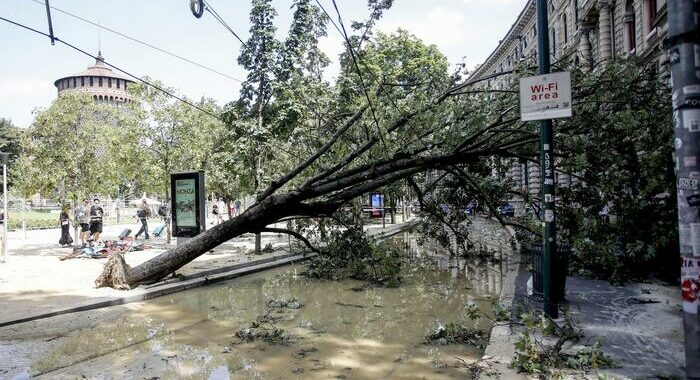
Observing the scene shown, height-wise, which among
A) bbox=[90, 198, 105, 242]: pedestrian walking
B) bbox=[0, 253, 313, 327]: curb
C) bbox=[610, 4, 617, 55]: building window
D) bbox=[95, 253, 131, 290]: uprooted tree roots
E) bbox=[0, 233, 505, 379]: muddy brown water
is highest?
bbox=[610, 4, 617, 55]: building window

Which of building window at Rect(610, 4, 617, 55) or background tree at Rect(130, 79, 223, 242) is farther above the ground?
building window at Rect(610, 4, 617, 55)

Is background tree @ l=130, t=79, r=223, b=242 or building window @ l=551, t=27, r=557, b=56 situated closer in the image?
background tree @ l=130, t=79, r=223, b=242

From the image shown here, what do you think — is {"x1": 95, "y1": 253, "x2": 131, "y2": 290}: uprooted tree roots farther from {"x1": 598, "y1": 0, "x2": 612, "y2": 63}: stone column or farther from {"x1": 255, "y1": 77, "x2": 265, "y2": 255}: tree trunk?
{"x1": 598, "y1": 0, "x2": 612, "y2": 63}: stone column

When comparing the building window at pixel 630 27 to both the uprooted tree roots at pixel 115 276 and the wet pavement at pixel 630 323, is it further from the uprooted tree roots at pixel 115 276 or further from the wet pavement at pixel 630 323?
the uprooted tree roots at pixel 115 276

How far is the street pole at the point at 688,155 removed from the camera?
4.15 meters

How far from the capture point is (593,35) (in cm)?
2988

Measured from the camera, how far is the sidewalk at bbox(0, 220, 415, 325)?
9.31m

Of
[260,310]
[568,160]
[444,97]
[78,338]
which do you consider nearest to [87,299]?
[78,338]

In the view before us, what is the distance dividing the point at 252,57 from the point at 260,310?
1065 centimetres

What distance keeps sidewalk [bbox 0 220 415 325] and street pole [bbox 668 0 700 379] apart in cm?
943

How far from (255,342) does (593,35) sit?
3043 centimetres

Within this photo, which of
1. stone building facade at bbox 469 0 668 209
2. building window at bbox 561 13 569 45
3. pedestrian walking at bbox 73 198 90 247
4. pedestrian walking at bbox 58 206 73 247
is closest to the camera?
stone building facade at bbox 469 0 668 209

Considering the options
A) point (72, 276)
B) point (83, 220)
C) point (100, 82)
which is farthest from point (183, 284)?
point (100, 82)

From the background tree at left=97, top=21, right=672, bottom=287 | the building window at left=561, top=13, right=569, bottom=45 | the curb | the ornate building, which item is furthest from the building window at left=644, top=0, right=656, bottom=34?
the ornate building
